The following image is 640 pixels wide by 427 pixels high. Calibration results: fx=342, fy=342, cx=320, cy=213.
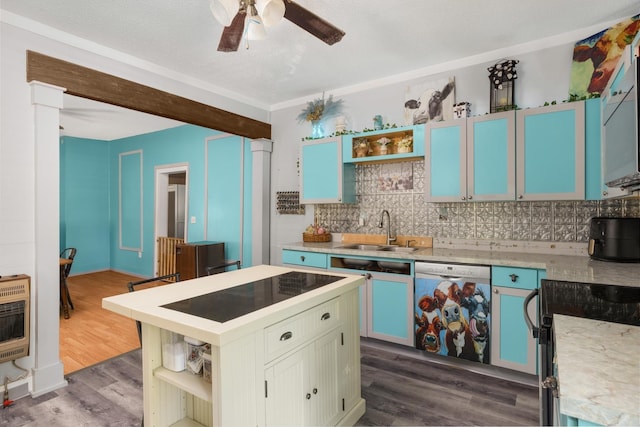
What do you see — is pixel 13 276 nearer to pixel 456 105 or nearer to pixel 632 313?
pixel 632 313

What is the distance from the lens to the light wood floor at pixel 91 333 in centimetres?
305

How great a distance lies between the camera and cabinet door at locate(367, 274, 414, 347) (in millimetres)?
2949

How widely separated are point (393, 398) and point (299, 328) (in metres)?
1.20

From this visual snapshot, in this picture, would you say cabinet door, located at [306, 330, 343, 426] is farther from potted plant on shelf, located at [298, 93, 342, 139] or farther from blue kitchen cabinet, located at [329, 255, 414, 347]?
potted plant on shelf, located at [298, 93, 342, 139]

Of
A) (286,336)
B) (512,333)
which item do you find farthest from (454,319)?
(286,336)

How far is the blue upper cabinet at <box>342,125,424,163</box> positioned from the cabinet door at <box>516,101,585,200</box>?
834 millimetres

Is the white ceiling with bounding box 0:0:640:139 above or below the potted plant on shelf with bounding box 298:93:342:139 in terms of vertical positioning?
above

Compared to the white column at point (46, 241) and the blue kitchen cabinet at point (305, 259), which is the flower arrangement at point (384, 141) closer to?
the blue kitchen cabinet at point (305, 259)

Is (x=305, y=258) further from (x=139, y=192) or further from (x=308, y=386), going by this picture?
(x=139, y=192)

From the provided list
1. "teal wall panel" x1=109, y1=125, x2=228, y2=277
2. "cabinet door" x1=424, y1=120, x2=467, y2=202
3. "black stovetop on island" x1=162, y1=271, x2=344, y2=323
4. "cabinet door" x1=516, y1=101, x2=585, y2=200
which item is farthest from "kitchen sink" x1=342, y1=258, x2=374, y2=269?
"teal wall panel" x1=109, y1=125, x2=228, y2=277

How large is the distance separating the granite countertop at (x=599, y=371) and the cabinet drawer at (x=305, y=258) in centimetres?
246

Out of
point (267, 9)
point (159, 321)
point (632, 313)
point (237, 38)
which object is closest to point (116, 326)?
point (159, 321)

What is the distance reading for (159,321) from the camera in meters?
1.38

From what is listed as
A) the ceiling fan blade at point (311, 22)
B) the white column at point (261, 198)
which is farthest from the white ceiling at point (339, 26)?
the white column at point (261, 198)
